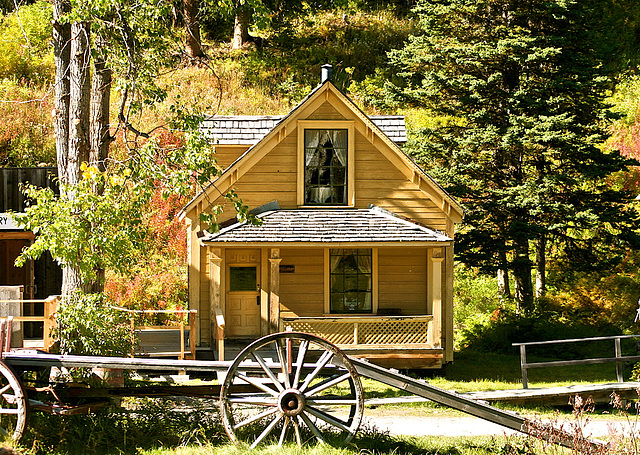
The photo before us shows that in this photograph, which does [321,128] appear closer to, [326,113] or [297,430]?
[326,113]

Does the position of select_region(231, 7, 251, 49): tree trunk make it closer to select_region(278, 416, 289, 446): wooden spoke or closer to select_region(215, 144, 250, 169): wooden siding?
select_region(215, 144, 250, 169): wooden siding

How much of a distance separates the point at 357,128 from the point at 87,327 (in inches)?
362

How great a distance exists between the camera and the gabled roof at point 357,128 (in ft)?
57.9

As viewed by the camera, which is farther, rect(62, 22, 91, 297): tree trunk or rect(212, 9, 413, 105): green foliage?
rect(212, 9, 413, 105): green foliage

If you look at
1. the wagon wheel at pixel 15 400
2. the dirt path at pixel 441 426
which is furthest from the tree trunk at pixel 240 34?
the wagon wheel at pixel 15 400

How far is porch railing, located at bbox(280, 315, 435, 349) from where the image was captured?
1719 centimetres

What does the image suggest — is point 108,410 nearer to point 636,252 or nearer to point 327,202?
point 327,202

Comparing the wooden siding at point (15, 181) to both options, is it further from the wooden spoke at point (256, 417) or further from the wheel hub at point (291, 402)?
the wheel hub at point (291, 402)

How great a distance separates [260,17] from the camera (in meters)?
12.5

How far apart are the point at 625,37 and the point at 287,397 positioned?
37130 millimetres

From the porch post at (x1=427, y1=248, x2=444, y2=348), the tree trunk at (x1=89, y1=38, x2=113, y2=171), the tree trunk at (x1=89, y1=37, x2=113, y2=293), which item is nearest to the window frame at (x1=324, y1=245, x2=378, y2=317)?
the porch post at (x1=427, y1=248, x2=444, y2=348)

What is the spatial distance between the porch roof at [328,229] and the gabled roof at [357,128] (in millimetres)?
948

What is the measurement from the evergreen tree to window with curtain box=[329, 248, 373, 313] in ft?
14.3

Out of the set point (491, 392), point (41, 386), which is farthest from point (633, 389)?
point (41, 386)
